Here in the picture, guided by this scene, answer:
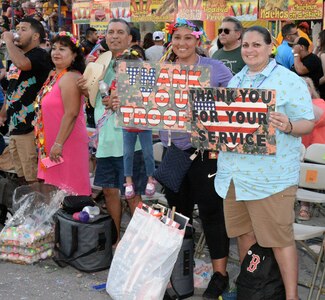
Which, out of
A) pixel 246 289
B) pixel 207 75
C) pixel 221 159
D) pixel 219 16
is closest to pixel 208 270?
pixel 246 289

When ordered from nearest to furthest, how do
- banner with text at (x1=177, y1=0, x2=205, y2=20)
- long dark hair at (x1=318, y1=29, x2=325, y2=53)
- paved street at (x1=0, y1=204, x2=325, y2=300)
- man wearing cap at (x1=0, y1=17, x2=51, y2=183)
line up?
paved street at (x1=0, y1=204, x2=325, y2=300), man wearing cap at (x1=0, y1=17, x2=51, y2=183), long dark hair at (x1=318, y1=29, x2=325, y2=53), banner with text at (x1=177, y1=0, x2=205, y2=20)

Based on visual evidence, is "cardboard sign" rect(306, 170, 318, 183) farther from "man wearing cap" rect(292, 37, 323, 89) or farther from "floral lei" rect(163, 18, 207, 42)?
"man wearing cap" rect(292, 37, 323, 89)

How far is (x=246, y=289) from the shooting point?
12.7 ft

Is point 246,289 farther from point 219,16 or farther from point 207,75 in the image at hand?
point 219,16

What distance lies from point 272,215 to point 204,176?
26.6 inches

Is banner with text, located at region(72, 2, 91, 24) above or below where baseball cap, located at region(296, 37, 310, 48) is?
above

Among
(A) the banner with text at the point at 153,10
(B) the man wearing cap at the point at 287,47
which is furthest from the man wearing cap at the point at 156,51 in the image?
(B) the man wearing cap at the point at 287,47

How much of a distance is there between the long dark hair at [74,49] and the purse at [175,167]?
141cm

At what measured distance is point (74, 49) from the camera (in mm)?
5191

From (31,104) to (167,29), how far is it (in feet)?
5.95

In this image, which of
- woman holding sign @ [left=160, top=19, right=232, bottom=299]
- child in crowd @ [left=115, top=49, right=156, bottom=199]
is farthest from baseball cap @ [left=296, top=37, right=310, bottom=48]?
woman holding sign @ [left=160, top=19, right=232, bottom=299]

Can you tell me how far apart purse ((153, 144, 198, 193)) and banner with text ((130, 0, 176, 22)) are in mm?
6188

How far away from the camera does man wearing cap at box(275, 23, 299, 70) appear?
900cm

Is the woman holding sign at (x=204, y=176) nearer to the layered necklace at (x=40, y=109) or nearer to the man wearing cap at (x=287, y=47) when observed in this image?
the layered necklace at (x=40, y=109)
